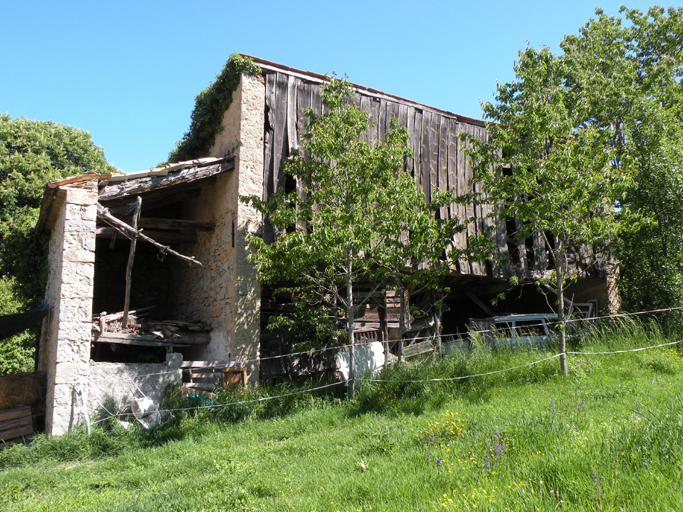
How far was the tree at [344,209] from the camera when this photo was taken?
25.0ft

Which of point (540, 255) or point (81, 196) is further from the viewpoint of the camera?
point (540, 255)

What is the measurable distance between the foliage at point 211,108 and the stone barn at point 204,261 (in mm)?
165

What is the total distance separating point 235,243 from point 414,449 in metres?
5.21

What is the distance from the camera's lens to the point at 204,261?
33.9 ft

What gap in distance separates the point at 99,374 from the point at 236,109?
5.40m

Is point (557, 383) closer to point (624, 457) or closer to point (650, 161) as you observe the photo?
point (624, 457)

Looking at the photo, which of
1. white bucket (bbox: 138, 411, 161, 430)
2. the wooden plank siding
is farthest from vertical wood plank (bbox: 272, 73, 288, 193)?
white bucket (bbox: 138, 411, 161, 430)

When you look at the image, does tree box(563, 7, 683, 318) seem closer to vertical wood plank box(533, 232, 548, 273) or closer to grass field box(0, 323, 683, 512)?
vertical wood plank box(533, 232, 548, 273)

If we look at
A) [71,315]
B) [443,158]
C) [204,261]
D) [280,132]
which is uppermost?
[443,158]

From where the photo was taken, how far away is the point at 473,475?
3.85m

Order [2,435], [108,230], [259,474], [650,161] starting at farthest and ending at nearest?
[650,161] < [108,230] < [2,435] < [259,474]

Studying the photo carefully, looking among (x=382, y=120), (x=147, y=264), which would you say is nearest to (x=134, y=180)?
(x=147, y=264)

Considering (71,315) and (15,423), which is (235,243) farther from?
(15,423)

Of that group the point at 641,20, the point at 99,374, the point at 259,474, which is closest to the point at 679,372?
the point at 259,474
